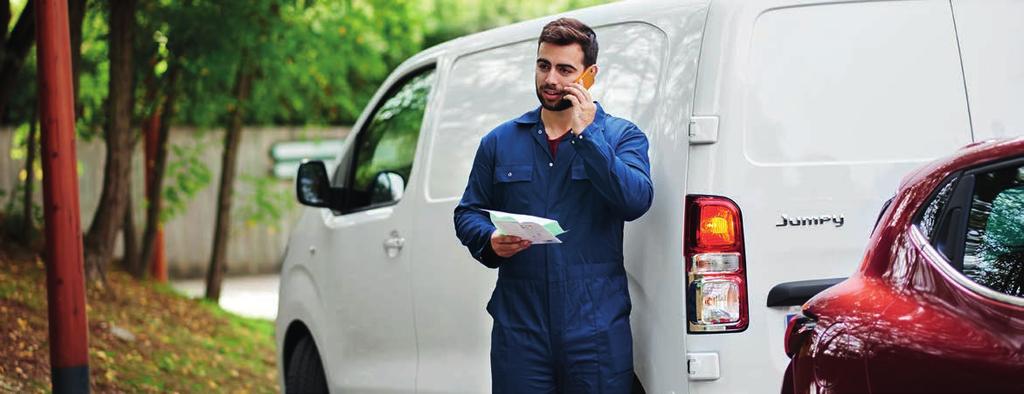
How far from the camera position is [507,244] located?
453cm

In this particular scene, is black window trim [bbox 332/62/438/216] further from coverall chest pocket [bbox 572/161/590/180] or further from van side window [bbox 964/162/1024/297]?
van side window [bbox 964/162/1024/297]

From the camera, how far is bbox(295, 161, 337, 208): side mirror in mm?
6629

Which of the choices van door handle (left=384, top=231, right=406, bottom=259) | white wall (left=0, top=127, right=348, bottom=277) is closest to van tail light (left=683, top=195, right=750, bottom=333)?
van door handle (left=384, top=231, right=406, bottom=259)

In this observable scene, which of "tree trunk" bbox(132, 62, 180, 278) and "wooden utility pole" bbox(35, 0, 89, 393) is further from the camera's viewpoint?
"tree trunk" bbox(132, 62, 180, 278)

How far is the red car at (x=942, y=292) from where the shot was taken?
3295 millimetres

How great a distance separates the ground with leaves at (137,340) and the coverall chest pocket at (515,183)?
4.24m

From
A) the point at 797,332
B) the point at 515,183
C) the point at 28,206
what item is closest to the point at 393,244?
the point at 515,183

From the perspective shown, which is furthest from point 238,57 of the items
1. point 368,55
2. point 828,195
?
point 828,195

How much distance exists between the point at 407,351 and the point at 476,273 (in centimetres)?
76

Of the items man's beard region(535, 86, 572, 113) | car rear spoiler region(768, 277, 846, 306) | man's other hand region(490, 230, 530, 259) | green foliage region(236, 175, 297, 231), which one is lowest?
car rear spoiler region(768, 277, 846, 306)

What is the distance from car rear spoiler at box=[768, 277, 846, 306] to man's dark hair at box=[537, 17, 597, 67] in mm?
912

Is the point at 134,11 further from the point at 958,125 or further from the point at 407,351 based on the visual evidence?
the point at 958,125

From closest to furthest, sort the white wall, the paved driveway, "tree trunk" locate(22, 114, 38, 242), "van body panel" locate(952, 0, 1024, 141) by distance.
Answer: "van body panel" locate(952, 0, 1024, 141), "tree trunk" locate(22, 114, 38, 242), the paved driveway, the white wall

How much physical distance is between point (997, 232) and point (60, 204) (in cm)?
451
